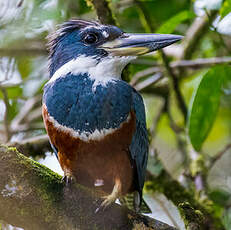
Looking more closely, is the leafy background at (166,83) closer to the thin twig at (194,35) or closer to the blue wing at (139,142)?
the thin twig at (194,35)

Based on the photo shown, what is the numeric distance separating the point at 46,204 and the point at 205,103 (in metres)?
2.03

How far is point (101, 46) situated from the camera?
392 cm

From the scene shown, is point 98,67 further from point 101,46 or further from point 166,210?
point 166,210

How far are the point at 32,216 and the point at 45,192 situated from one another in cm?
18

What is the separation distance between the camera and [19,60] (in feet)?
19.2

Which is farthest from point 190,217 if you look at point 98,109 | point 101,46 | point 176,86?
point 176,86

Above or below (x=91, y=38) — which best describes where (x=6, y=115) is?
below

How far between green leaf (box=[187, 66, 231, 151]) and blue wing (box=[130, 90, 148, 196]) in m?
0.51

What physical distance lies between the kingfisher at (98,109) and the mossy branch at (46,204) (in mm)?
282

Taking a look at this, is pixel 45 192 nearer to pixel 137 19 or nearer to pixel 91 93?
pixel 91 93

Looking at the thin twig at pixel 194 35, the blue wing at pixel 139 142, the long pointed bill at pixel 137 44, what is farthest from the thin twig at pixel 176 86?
the blue wing at pixel 139 142

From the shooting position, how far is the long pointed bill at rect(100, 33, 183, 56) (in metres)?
3.85

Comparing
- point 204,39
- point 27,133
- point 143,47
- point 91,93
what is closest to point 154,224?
point 91,93

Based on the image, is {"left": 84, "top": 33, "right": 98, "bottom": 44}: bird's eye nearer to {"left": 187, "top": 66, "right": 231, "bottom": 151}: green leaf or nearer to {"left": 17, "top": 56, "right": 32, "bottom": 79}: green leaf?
{"left": 187, "top": 66, "right": 231, "bottom": 151}: green leaf
